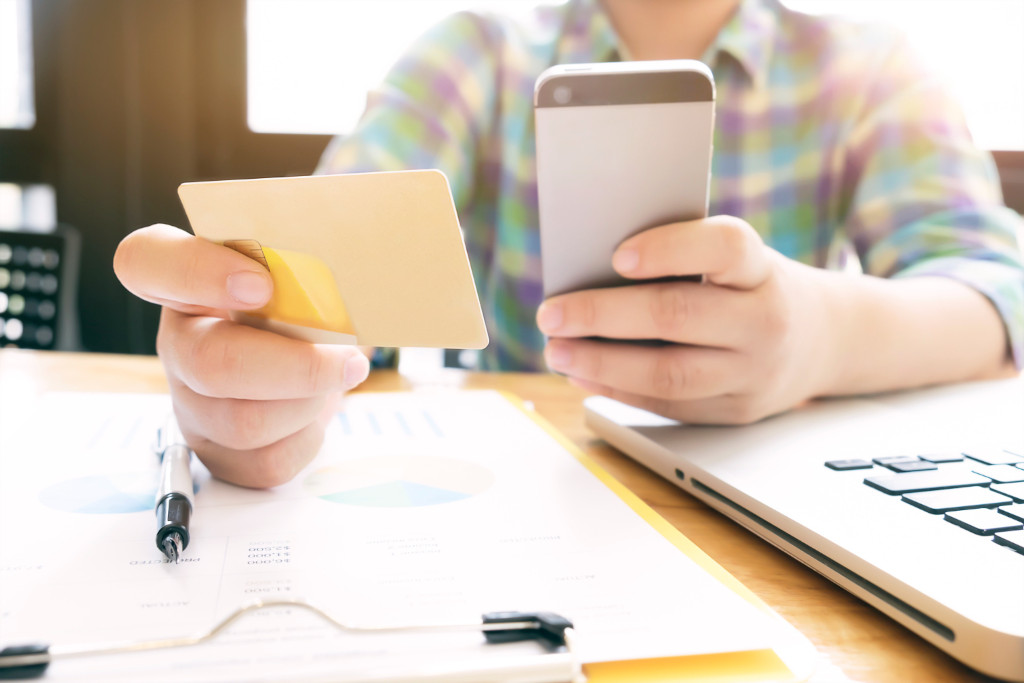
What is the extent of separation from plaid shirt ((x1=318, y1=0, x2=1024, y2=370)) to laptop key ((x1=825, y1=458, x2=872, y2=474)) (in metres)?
0.44

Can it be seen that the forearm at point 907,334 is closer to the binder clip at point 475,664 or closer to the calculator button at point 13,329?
the binder clip at point 475,664

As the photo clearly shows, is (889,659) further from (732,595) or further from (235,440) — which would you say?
(235,440)

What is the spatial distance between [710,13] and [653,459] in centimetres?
63

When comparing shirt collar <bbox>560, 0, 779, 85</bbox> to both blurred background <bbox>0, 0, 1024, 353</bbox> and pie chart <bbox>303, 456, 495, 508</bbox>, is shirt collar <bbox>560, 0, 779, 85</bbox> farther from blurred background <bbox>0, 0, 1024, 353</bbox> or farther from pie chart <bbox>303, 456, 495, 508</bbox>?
pie chart <bbox>303, 456, 495, 508</bbox>

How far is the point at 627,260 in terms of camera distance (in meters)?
0.36

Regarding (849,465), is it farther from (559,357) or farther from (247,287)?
(247,287)

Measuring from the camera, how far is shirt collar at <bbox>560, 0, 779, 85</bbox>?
2.56 feet

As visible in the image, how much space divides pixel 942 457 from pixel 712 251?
0.47 feet

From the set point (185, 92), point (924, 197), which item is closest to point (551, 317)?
point (924, 197)

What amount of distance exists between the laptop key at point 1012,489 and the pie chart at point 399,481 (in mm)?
214

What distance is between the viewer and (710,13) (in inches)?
31.8

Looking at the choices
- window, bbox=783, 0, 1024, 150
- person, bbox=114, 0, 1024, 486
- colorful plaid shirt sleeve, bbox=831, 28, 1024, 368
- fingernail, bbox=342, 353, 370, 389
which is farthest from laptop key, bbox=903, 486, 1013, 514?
window, bbox=783, 0, 1024, 150

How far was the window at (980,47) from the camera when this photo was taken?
111 cm

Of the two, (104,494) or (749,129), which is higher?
(749,129)
